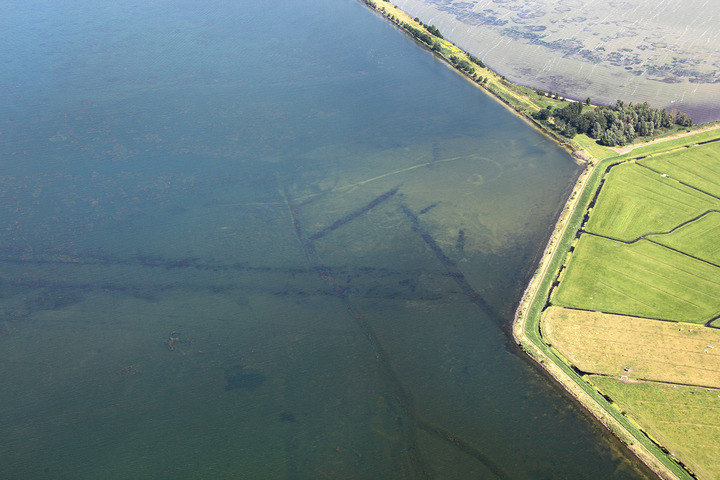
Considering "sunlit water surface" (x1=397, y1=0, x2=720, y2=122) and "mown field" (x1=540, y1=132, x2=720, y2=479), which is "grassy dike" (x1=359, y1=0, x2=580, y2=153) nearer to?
"sunlit water surface" (x1=397, y1=0, x2=720, y2=122)

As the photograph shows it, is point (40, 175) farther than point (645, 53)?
No

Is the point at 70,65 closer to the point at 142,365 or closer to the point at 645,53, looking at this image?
the point at 142,365

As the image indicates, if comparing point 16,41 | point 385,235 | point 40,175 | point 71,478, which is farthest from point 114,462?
point 16,41

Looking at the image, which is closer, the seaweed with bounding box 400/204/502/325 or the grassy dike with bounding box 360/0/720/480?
the grassy dike with bounding box 360/0/720/480

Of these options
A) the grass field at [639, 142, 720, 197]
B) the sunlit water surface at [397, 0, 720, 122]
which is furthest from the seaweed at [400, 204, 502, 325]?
the sunlit water surface at [397, 0, 720, 122]

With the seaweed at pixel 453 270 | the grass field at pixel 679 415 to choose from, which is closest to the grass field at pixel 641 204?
the seaweed at pixel 453 270
